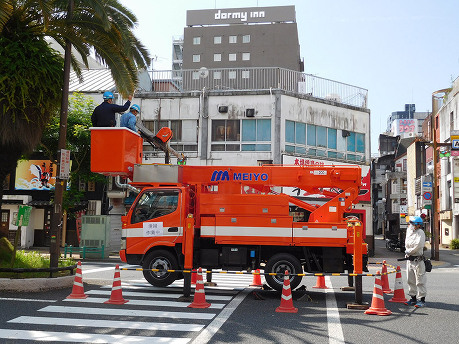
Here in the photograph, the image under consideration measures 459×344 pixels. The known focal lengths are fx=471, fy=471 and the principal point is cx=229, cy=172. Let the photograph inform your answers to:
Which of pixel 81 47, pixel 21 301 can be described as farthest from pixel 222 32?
pixel 21 301

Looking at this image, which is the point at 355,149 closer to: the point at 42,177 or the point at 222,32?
the point at 42,177

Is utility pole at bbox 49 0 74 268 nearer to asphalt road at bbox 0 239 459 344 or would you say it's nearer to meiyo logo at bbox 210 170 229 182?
asphalt road at bbox 0 239 459 344

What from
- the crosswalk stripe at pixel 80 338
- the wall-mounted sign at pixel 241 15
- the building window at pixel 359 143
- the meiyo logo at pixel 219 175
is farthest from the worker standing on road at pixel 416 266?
the wall-mounted sign at pixel 241 15

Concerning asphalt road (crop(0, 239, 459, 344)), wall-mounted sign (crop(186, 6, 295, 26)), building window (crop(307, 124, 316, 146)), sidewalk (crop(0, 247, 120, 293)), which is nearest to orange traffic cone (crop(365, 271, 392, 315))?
asphalt road (crop(0, 239, 459, 344))

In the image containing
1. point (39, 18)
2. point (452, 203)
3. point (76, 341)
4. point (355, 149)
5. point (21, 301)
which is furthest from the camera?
point (452, 203)

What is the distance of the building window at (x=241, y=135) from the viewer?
90.1 ft

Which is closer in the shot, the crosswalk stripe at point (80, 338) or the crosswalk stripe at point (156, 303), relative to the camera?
the crosswalk stripe at point (80, 338)

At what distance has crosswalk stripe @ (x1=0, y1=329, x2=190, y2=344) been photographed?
7.08 metres

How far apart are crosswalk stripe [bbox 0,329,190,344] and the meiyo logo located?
5.77 metres

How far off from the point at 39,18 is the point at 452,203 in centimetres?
3747

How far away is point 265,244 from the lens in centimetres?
1159

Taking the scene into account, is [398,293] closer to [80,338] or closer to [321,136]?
[80,338]

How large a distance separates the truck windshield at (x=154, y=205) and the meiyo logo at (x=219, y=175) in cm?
107

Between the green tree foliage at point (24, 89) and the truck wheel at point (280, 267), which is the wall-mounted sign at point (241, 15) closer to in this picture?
the green tree foliage at point (24, 89)
